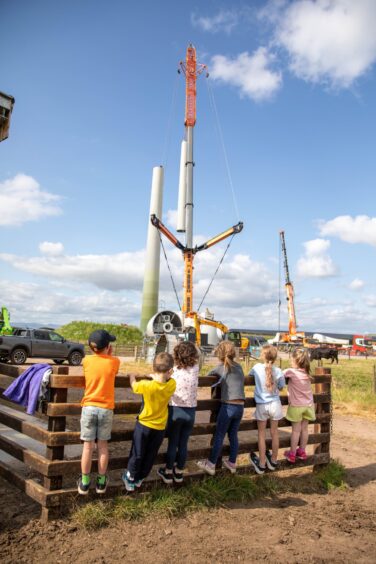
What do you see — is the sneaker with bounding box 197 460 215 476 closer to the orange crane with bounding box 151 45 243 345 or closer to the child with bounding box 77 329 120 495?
the child with bounding box 77 329 120 495

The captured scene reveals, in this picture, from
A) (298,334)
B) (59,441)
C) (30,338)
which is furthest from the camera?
(298,334)

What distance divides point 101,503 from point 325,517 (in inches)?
98.6

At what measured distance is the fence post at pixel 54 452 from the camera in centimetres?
412

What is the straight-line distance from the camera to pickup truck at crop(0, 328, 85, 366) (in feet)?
65.2

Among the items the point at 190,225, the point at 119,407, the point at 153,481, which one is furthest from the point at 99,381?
the point at 190,225

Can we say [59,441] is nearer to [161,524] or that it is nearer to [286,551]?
[161,524]

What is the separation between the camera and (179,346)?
192 inches

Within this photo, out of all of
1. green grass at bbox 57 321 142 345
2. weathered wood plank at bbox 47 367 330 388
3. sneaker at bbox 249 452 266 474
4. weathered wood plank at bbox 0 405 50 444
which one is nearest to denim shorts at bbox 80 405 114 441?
weathered wood plank at bbox 47 367 330 388

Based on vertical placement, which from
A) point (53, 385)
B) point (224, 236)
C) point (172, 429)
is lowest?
point (172, 429)

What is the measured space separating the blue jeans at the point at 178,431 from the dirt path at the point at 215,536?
591 mm

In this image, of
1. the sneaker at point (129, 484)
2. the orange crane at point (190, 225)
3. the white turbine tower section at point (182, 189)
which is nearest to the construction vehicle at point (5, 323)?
the orange crane at point (190, 225)

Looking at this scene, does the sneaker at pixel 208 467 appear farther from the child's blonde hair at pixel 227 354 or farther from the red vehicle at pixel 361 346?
the red vehicle at pixel 361 346

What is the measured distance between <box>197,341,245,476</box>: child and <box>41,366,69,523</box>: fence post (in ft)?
5.66

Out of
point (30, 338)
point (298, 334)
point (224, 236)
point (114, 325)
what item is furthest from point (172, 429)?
point (298, 334)
